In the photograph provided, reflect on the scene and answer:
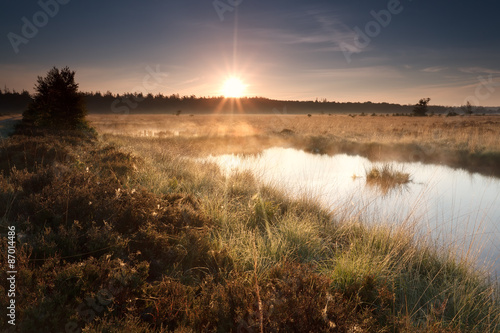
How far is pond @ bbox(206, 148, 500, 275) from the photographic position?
5.75 m

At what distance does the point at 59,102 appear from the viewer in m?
14.7

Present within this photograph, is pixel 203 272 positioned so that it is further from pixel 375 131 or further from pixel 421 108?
pixel 421 108

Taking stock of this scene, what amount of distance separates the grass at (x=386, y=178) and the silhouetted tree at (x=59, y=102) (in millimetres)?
13850

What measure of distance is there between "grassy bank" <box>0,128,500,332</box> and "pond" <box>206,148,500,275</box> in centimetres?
90

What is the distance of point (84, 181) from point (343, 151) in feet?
51.2

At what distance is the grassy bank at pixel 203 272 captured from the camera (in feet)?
8.32

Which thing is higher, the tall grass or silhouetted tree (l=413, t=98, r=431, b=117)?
silhouetted tree (l=413, t=98, r=431, b=117)

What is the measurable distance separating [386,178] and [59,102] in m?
15.3

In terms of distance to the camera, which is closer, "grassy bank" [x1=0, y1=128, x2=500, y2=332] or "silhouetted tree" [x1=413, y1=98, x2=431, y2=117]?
"grassy bank" [x1=0, y1=128, x2=500, y2=332]

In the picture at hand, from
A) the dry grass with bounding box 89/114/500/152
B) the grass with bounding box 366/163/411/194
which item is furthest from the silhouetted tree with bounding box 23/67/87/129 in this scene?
the grass with bounding box 366/163/411/194

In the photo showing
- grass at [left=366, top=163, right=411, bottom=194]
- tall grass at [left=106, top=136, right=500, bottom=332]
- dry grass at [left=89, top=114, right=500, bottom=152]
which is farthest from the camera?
dry grass at [left=89, top=114, right=500, bottom=152]

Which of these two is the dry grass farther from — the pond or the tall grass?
the tall grass

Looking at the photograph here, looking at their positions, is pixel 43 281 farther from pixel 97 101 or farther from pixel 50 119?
pixel 97 101

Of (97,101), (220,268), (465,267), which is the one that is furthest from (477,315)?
(97,101)
